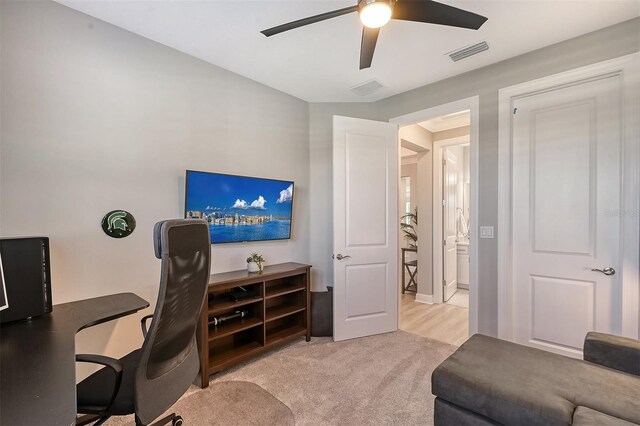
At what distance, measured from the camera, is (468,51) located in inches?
96.4

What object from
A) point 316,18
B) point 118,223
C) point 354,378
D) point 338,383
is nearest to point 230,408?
point 338,383

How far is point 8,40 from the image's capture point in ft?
5.59

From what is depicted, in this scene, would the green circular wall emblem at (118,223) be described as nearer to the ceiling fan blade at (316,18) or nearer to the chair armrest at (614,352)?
the ceiling fan blade at (316,18)

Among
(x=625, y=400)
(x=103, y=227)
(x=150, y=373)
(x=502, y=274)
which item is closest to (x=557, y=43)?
(x=502, y=274)

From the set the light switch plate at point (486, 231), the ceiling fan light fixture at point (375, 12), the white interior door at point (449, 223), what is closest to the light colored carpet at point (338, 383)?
the light switch plate at point (486, 231)

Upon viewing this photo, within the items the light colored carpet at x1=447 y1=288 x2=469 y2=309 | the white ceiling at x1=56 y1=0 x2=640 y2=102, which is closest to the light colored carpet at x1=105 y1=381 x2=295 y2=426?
the white ceiling at x1=56 y1=0 x2=640 y2=102

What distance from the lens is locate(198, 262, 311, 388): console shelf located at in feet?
7.49

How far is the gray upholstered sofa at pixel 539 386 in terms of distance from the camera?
1176 mm

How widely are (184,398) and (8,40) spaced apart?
2598 millimetres

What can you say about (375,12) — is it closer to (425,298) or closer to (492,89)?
(492,89)

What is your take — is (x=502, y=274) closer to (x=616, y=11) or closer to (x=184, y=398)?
(x=616, y=11)

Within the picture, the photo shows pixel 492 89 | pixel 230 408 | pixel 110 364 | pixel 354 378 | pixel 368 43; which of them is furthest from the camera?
pixel 492 89

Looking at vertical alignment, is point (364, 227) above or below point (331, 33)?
below

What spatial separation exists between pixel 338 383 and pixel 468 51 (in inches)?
119
